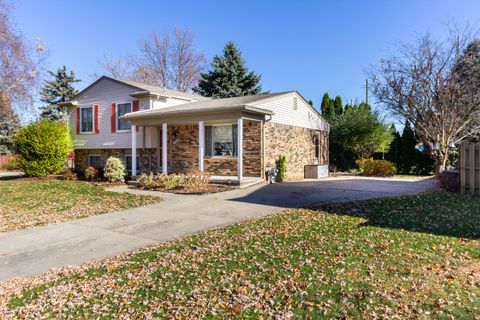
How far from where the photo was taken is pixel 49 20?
16109 mm

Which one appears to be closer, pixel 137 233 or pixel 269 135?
pixel 137 233

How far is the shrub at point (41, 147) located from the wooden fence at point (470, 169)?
1749 cm

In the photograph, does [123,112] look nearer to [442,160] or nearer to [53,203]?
[53,203]

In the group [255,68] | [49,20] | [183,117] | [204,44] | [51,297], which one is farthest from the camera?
[204,44]

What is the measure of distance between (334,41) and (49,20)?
15400mm

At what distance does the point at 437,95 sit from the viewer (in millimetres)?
14477

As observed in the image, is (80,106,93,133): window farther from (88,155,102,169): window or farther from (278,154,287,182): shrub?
(278,154,287,182): shrub

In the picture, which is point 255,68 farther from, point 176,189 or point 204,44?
point 176,189

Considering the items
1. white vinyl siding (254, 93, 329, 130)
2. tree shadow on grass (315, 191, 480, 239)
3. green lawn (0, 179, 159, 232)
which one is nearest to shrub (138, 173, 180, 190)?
green lawn (0, 179, 159, 232)

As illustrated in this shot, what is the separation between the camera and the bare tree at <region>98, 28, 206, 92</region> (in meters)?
33.7

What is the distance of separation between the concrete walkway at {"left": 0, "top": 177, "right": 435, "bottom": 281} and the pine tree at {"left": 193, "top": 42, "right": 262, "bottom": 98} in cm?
1769

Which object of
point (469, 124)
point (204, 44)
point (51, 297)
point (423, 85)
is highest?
point (204, 44)

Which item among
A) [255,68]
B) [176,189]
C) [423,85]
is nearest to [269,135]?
[176,189]

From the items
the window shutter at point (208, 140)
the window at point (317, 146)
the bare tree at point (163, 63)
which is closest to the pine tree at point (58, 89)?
the bare tree at point (163, 63)
